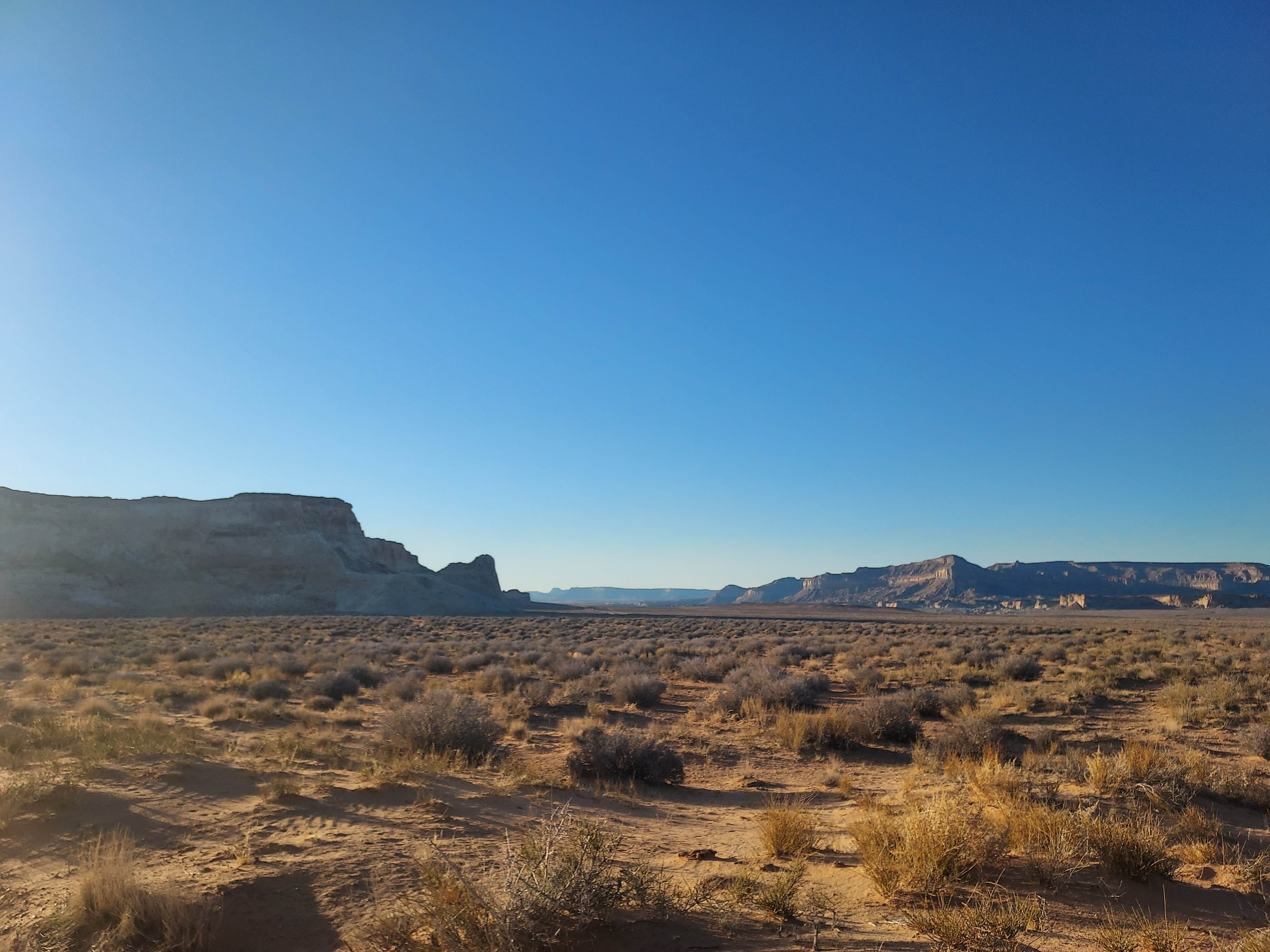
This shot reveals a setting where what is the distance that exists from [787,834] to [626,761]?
11.0 feet

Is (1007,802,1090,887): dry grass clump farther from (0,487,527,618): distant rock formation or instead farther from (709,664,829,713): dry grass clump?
(0,487,527,618): distant rock formation

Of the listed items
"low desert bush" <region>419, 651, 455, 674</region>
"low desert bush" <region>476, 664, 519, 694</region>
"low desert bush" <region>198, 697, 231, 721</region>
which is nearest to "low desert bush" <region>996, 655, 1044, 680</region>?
"low desert bush" <region>476, 664, 519, 694</region>

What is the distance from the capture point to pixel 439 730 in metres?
9.02

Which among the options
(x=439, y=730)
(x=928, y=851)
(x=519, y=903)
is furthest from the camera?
(x=439, y=730)

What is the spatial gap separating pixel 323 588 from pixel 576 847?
76.7 metres

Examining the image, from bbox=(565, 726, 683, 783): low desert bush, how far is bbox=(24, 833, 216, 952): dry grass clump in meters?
5.07

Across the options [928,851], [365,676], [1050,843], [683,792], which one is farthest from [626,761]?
[365,676]

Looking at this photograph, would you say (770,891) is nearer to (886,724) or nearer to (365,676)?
(886,724)

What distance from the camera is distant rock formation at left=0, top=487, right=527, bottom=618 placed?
2392 inches

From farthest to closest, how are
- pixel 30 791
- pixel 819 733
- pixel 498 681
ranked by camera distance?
pixel 498 681
pixel 819 733
pixel 30 791

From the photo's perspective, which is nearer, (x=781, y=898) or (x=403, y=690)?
(x=781, y=898)

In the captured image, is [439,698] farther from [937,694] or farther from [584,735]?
[937,694]

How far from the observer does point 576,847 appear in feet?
13.6

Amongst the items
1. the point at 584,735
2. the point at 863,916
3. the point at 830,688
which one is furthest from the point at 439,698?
the point at 830,688
